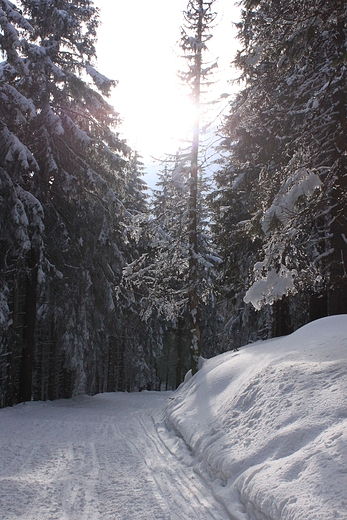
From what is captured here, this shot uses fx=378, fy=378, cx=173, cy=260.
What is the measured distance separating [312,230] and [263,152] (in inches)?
131

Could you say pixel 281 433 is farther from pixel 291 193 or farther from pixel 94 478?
pixel 291 193

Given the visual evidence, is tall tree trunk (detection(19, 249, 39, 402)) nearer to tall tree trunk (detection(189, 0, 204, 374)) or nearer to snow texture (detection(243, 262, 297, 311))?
tall tree trunk (detection(189, 0, 204, 374))

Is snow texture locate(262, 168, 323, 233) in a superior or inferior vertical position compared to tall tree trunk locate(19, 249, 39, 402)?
superior

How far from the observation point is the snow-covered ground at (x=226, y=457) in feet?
12.0

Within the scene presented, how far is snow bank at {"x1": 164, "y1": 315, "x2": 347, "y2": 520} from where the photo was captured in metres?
3.43

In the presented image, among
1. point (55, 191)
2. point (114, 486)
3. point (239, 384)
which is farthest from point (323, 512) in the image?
point (55, 191)

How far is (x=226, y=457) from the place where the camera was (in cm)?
492

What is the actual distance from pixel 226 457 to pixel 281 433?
0.92 meters

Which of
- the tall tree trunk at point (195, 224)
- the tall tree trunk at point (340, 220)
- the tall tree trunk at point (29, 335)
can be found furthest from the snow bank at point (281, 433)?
the tall tree trunk at point (29, 335)

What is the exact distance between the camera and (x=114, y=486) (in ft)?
15.5

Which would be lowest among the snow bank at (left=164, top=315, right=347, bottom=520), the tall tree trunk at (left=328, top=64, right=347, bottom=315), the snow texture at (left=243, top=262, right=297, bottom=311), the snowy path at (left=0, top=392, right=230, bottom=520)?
the snowy path at (left=0, top=392, right=230, bottom=520)

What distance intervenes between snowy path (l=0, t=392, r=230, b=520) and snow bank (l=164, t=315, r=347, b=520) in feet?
1.16

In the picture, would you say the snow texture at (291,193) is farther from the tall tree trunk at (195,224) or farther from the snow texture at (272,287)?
the tall tree trunk at (195,224)

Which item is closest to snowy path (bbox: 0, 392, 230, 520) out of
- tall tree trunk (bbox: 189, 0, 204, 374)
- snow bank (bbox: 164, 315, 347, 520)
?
snow bank (bbox: 164, 315, 347, 520)
